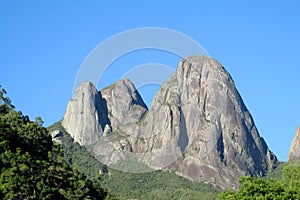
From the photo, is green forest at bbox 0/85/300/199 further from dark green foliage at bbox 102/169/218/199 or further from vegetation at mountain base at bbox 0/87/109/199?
dark green foliage at bbox 102/169/218/199

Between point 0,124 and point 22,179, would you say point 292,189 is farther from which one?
point 0,124

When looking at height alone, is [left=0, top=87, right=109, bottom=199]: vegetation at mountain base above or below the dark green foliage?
below

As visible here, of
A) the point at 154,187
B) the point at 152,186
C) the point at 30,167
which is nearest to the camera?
the point at 30,167

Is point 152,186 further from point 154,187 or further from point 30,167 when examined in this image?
point 30,167

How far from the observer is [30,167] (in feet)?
181

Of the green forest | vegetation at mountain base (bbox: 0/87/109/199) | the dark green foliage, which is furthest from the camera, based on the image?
the dark green foliage

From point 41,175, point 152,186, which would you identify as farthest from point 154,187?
point 41,175

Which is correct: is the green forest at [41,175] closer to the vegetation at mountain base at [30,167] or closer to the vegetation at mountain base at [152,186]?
the vegetation at mountain base at [30,167]

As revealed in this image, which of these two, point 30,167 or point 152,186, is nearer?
point 30,167

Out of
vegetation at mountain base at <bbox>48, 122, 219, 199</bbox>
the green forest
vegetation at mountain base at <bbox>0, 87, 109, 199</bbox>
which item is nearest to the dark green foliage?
vegetation at mountain base at <bbox>48, 122, 219, 199</bbox>

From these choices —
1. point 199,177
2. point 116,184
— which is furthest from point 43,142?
point 199,177

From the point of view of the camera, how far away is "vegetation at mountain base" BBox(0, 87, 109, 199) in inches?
2004

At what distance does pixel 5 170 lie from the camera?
5153 cm

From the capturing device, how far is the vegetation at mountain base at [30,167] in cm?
5089
